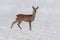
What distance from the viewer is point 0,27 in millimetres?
10203

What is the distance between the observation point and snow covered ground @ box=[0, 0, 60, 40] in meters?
8.82

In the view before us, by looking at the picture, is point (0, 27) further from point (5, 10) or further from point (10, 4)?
point (10, 4)

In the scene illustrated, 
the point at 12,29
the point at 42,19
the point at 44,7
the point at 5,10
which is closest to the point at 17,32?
the point at 12,29

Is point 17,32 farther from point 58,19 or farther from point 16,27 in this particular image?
point 58,19

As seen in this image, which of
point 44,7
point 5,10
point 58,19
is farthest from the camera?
point 44,7

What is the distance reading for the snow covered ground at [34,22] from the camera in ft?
28.9

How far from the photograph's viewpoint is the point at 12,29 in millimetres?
9727

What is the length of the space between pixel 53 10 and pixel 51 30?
18.4 feet

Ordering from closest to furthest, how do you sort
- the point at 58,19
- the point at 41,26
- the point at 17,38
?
the point at 17,38, the point at 41,26, the point at 58,19

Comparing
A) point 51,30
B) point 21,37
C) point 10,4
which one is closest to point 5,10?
point 10,4

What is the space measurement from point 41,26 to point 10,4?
6052 millimetres

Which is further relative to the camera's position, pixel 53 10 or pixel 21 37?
pixel 53 10

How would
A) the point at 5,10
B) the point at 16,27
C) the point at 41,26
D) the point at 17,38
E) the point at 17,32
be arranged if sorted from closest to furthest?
the point at 17,38 → the point at 17,32 → the point at 16,27 → the point at 41,26 → the point at 5,10

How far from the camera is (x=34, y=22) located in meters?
11.8
